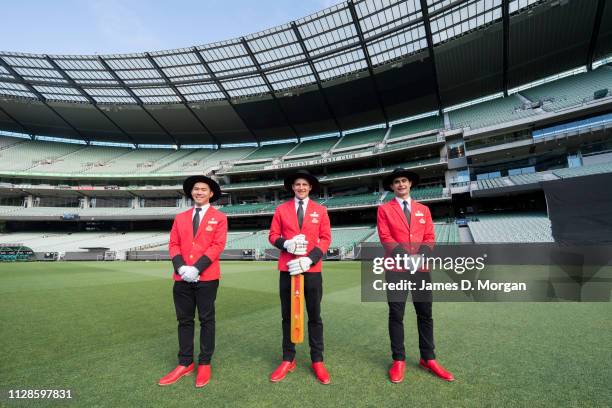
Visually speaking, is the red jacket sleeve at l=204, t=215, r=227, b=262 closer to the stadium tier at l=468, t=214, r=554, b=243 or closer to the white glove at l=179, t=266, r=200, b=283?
the white glove at l=179, t=266, r=200, b=283

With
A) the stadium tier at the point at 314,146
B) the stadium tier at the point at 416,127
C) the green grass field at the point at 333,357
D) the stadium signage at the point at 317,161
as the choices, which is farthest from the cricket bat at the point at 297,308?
the stadium tier at the point at 314,146

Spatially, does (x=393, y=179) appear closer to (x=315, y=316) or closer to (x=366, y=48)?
(x=315, y=316)

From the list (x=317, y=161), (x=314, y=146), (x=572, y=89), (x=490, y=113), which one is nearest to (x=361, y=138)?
(x=314, y=146)

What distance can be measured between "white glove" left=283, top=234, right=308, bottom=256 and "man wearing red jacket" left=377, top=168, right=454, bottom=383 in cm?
89

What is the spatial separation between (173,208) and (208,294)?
119 ft

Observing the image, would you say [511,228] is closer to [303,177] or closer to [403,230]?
[403,230]

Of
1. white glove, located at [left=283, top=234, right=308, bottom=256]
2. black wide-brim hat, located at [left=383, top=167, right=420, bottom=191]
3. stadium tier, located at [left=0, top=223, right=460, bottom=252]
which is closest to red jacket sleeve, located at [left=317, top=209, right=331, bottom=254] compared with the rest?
white glove, located at [left=283, top=234, right=308, bottom=256]

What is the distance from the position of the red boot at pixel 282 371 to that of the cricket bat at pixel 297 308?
252 mm

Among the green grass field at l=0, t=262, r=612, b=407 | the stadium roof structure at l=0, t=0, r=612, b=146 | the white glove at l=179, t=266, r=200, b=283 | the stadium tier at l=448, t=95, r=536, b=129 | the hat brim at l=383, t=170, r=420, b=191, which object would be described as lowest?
the green grass field at l=0, t=262, r=612, b=407

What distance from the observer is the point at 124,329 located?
436cm

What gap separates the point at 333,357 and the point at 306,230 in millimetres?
1533

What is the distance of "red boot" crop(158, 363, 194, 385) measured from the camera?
2.62m

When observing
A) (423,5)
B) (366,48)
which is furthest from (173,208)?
(423,5)

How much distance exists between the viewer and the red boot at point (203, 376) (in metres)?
2.59
